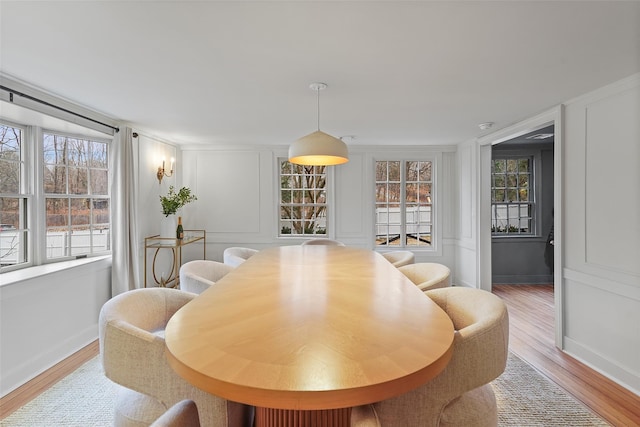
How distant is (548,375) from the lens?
2717mm

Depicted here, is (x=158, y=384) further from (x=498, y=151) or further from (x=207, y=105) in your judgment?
(x=498, y=151)

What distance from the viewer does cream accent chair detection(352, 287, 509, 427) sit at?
118 cm

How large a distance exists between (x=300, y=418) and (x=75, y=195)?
3.72 m

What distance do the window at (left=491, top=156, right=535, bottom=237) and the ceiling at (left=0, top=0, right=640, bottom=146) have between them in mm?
2629

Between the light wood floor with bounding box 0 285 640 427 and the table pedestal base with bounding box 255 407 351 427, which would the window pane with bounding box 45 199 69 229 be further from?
the table pedestal base with bounding box 255 407 351 427

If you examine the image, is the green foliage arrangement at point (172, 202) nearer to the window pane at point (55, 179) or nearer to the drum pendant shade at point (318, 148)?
the window pane at point (55, 179)

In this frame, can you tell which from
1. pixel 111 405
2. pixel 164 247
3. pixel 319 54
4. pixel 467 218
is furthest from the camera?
pixel 467 218

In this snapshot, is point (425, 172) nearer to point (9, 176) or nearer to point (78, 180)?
point (78, 180)

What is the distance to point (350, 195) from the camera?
568 centimetres

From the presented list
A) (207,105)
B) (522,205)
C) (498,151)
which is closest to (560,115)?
(498,151)

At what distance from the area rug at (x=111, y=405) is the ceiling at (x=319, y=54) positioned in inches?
94.3

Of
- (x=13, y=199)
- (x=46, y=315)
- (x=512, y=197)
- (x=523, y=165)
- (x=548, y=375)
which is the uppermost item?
(x=523, y=165)

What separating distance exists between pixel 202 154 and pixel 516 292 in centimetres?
573

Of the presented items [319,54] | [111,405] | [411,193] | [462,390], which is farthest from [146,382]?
[411,193]
